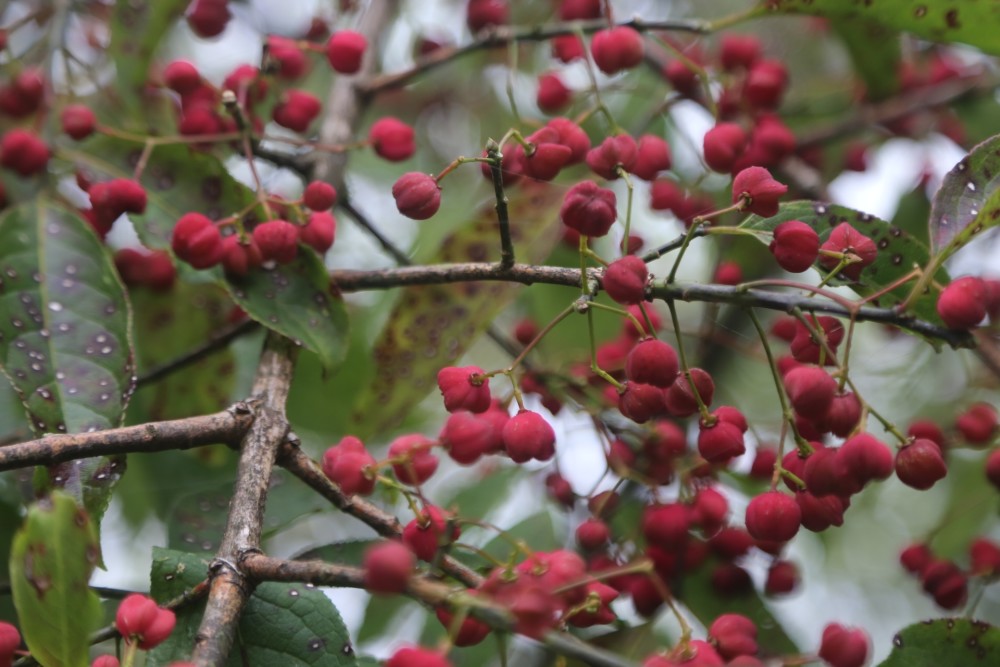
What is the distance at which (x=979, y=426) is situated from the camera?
5.46ft

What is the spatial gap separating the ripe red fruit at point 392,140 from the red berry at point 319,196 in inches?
9.5

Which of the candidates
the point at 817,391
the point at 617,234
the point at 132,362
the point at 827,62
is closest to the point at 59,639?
the point at 132,362

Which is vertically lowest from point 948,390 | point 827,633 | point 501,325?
point 948,390

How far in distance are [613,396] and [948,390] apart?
1.53m

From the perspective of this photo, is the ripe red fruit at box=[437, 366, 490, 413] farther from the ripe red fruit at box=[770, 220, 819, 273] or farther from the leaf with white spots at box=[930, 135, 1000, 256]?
the leaf with white spots at box=[930, 135, 1000, 256]

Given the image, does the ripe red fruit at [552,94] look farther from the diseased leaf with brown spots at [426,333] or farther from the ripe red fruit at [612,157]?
the ripe red fruit at [612,157]

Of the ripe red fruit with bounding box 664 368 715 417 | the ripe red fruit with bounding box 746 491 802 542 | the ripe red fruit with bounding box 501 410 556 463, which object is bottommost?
the ripe red fruit with bounding box 746 491 802 542

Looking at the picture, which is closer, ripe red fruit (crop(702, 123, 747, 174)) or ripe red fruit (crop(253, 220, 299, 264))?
ripe red fruit (crop(253, 220, 299, 264))

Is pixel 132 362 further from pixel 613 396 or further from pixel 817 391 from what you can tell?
pixel 817 391

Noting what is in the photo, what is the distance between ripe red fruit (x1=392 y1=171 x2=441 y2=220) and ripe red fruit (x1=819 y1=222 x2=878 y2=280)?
0.42 metres

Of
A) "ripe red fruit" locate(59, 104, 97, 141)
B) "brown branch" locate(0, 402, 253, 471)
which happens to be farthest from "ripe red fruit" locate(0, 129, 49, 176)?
"brown branch" locate(0, 402, 253, 471)

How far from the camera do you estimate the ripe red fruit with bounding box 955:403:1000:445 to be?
1.66 m

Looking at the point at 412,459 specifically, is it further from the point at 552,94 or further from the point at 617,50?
the point at 552,94

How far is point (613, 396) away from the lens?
5.12 feet
